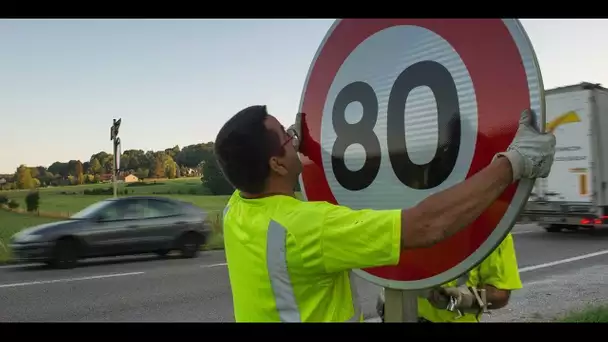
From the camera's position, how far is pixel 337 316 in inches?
49.7

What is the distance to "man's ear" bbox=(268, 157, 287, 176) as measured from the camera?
4.45ft

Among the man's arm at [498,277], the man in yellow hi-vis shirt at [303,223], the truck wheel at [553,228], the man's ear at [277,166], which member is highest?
the man's ear at [277,166]

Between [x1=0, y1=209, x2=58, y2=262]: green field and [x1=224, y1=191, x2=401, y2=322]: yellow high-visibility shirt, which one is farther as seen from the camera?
[x1=0, y1=209, x2=58, y2=262]: green field

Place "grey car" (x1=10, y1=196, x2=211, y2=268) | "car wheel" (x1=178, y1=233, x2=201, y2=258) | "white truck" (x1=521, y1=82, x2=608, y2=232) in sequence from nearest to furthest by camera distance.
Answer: "grey car" (x1=10, y1=196, x2=211, y2=268) < "car wheel" (x1=178, y1=233, x2=201, y2=258) < "white truck" (x1=521, y1=82, x2=608, y2=232)

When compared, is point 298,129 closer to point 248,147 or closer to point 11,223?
point 248,147

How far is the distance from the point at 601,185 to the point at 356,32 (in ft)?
48.4

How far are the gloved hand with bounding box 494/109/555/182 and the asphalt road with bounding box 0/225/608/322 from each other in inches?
155

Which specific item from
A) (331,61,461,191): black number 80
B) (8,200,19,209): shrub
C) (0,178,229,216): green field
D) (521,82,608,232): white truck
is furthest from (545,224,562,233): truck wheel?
(331,61,461,191): black number 80

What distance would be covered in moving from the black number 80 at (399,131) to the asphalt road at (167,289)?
3.63 metres

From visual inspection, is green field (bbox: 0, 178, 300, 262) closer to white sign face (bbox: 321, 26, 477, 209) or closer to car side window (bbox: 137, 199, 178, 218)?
car side window (bbox: 137, 199, 178, 218)

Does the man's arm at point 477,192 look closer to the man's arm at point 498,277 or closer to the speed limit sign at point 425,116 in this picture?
the speed limit sign at point 425,116

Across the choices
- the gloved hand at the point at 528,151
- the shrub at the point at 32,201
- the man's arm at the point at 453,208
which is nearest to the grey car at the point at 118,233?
the shrub at the point at 32,201

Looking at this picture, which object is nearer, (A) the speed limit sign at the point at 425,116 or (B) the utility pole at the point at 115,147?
(A) the speed limit sign at the point at 425,116

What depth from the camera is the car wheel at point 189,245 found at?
41.5 feet
